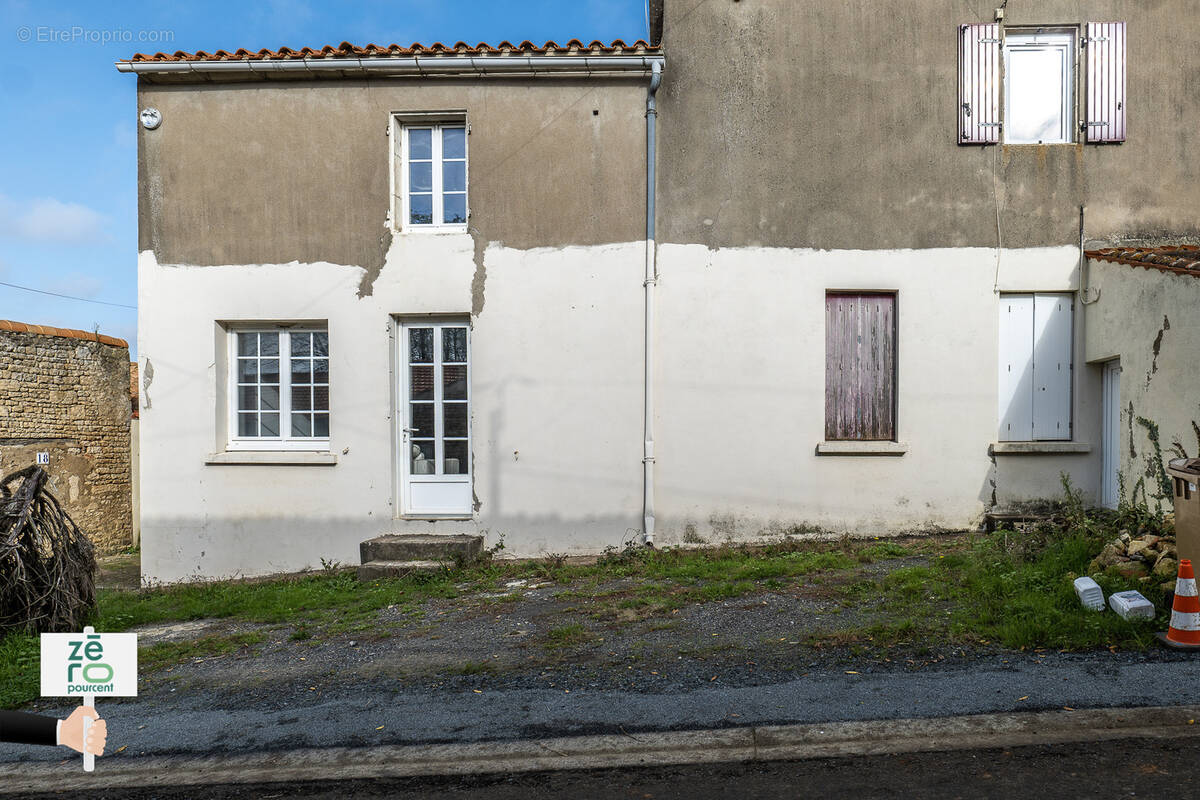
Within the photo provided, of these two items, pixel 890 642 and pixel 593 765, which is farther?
pixel 890 642

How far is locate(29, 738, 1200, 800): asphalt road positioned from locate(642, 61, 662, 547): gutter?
5161mm

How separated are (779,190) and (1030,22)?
10.9 ft

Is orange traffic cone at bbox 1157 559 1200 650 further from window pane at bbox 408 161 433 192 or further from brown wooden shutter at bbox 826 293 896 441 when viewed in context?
window pane at bbox 408 161 433 192

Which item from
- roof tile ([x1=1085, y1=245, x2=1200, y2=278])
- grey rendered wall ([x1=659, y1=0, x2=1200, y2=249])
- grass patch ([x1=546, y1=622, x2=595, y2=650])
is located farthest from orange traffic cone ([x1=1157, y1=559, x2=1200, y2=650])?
grey rendered wall ([x1=659, y1=0, x2=1200, y2=249])

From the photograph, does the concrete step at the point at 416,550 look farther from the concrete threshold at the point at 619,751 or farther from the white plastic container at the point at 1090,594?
the white plastic container at the point at 1090,594

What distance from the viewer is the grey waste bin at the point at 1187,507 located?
5.72 m

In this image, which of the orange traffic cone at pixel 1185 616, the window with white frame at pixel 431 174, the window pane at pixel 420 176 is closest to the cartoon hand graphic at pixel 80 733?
the orange traffic cone at pixel 1185 616

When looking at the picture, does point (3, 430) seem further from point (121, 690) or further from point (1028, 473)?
point (1028, 473)

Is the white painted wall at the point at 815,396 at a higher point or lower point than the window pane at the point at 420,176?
lower

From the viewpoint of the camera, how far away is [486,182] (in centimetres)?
944

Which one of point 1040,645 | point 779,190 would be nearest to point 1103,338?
point 779,190

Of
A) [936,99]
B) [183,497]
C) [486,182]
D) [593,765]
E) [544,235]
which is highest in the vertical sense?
[936,99]

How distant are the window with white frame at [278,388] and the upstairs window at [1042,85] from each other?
25.2ft

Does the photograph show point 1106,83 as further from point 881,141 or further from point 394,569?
point 394,569
